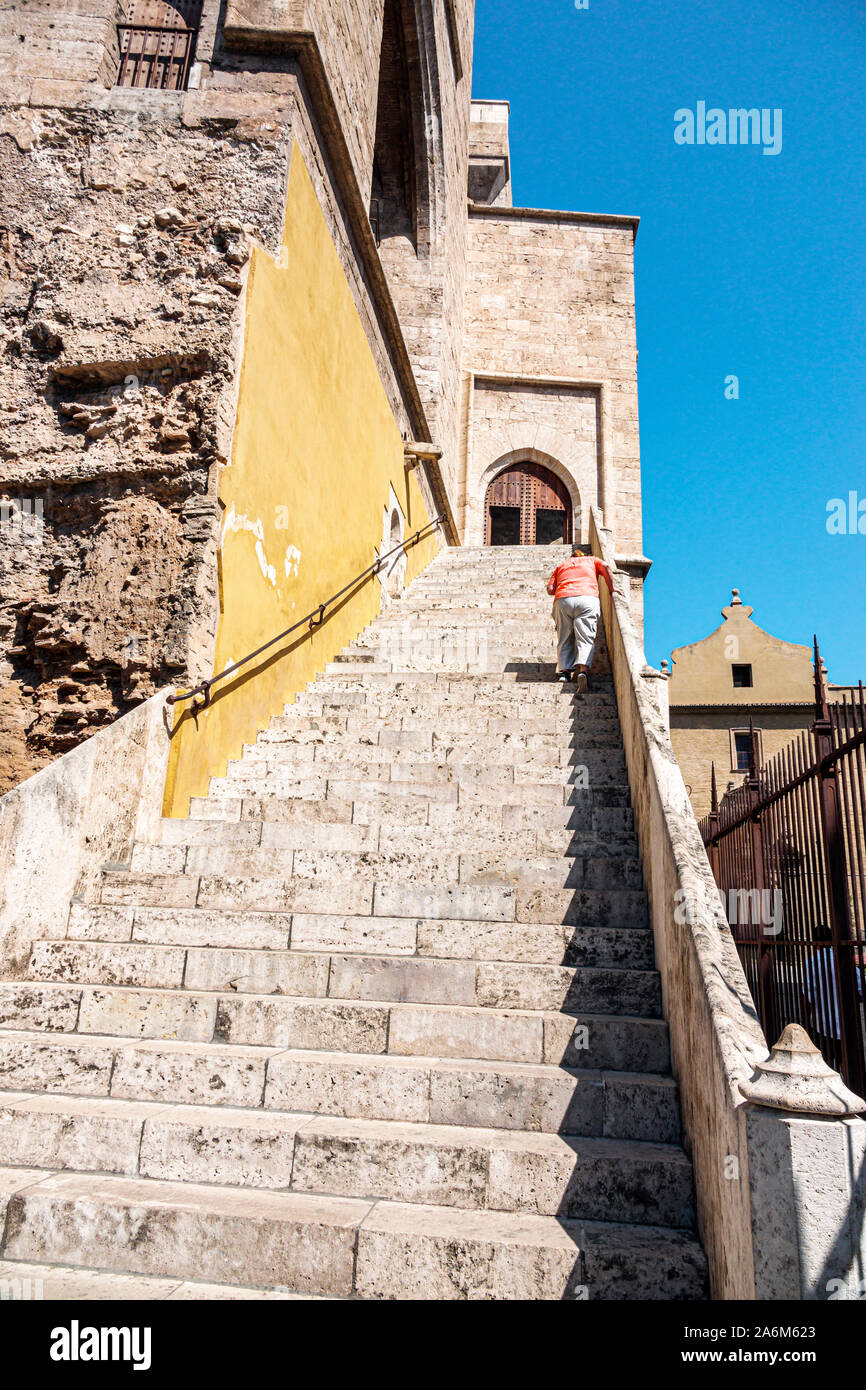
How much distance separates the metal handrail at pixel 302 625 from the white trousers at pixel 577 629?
2.08 meters

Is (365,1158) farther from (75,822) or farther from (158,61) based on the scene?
A: (158,61)

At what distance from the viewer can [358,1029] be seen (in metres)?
3.37

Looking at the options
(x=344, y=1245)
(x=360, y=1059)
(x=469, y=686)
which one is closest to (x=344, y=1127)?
(x=360, y=1059)

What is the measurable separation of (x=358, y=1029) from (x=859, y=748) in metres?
2.71

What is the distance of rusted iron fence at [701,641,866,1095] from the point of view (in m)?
4.22

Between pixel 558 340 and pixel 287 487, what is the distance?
16.3m

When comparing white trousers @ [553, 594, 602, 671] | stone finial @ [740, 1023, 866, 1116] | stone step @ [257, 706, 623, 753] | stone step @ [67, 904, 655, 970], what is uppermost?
white trousers @ [553, 594, 602, 671]

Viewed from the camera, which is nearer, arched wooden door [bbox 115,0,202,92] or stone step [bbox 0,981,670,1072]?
stone step [bbox 0,981,670,1072]

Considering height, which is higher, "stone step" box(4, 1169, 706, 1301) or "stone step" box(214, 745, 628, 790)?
"stone step" box(214, 745, 628, 790)

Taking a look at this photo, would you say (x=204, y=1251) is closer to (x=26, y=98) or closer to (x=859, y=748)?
(x=859, y=748)

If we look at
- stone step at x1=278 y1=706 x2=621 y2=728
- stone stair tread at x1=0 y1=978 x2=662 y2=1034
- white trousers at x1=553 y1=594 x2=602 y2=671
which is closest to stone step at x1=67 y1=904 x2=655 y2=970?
stone stair tread at x1=0 y1=978 x2=662 y2=1034

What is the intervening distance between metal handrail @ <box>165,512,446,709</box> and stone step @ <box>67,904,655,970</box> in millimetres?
1462

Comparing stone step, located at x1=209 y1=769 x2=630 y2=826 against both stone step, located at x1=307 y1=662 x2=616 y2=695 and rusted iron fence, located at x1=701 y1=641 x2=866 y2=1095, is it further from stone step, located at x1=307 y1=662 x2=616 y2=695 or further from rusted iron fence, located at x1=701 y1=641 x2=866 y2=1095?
stone step, located at x1=307 y1=662 x2=616 y2=695

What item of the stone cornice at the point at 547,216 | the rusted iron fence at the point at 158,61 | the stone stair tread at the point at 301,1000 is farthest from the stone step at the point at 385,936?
the stone cornice at the point at 547,216
